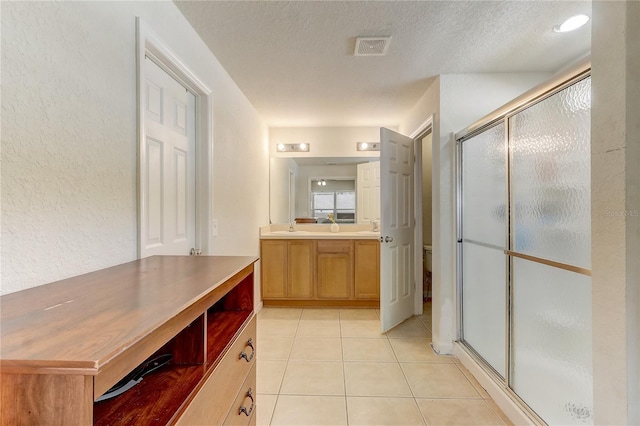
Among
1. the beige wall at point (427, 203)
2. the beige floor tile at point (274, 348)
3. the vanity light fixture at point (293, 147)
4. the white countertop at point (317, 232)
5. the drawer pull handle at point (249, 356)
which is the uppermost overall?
the vanity light fixture at point (293, 147)

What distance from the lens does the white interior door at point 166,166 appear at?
139cm

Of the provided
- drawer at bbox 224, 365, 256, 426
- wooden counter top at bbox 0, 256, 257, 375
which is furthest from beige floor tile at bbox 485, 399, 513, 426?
wooden counter top at bbox 0, 256, 257, 375

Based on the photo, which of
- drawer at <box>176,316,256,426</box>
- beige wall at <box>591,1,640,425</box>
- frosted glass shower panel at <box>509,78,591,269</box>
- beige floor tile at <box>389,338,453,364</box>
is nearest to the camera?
drawer at <box>176,316,256,426</box>

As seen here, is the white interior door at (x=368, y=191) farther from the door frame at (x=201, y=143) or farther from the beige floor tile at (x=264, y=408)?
the beige floor tile at (x=264, y=408)

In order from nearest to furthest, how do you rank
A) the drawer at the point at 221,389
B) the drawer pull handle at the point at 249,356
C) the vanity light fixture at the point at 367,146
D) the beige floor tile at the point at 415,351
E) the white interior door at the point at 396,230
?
the drawer at the point at 221,389 → the drawer pull handle at the point at 249,356 → the beige floor tile at the point at 415,351 → the white interior door at the point at 396,230 → the vanity light fixture at the point at 367,146

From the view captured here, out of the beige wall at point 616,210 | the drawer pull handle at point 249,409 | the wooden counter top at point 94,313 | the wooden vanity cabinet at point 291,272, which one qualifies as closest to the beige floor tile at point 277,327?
the wooden vanity cabinet at point 291,272

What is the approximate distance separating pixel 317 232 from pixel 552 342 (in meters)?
2.66

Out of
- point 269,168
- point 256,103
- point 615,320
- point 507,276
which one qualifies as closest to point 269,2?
point 256,103

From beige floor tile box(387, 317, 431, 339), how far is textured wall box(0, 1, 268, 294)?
2.31 meters

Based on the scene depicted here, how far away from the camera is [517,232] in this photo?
1.64 metres

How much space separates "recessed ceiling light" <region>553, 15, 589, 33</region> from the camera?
5.16 feet

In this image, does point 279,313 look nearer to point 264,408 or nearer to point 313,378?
point 313,378

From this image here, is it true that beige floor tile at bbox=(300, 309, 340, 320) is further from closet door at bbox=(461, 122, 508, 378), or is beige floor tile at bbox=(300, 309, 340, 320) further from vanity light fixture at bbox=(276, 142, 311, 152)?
vanity light fixture at bbox=(276, 142, 311, 152)

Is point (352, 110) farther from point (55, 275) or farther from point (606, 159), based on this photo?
point (55, 275)
